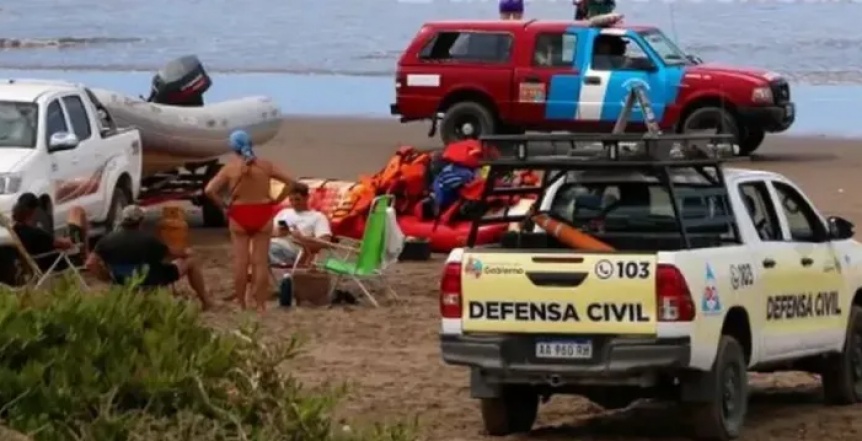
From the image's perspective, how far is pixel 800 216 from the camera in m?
13.3

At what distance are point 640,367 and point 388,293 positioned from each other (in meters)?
6.96

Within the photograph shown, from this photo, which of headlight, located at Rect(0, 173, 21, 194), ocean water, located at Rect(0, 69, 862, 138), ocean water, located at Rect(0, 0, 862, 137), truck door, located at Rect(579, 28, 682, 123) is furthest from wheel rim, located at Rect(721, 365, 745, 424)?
ocean water, located at Rect(0, 0, 862, 137)

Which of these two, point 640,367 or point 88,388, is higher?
point 88,388

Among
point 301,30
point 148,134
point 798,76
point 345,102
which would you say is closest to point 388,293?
point 148,134

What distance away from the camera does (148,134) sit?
21.9 meters

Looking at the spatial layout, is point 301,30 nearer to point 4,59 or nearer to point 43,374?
point 4,59

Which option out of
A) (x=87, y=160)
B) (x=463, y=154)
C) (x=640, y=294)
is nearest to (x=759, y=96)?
(x=463, y=154)

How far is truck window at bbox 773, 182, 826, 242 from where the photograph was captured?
13.1 meters

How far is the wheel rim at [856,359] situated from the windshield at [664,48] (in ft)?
48.5

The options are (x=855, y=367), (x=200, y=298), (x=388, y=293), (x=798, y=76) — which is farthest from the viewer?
(x=798, y=76)

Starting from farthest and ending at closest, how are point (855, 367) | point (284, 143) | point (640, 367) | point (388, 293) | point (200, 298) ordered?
point (284, 143) < point (388, 293) < point (200, 298) < point (855, 367) < point (640, 367)

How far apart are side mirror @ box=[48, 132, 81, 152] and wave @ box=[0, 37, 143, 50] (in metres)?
37.3

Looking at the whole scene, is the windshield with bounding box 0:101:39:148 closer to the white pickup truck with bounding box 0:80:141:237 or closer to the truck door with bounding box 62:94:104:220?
the white pickup truck with bounding box 0:80:141:237

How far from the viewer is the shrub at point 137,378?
21.8 ft
